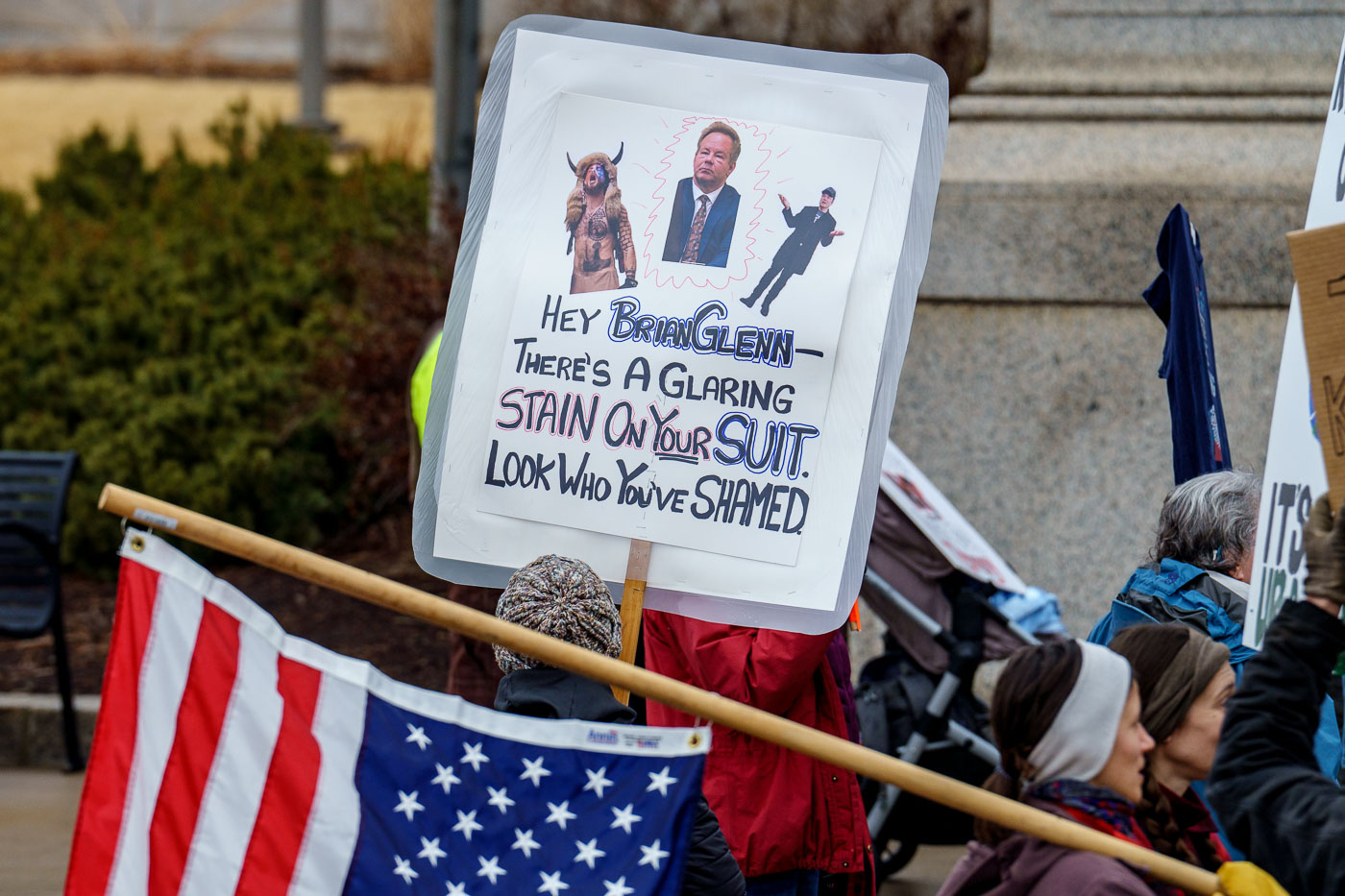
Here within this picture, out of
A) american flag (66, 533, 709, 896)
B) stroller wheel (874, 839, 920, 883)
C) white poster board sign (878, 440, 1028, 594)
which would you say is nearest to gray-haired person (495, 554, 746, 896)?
american flag (66, 533, 709, 896)

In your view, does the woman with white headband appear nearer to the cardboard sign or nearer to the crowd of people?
the crowd of people

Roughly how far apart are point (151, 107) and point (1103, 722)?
22764 mm

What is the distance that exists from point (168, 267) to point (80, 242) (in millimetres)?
1367

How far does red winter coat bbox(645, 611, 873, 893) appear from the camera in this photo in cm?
334

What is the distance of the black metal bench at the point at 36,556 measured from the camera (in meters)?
6.46

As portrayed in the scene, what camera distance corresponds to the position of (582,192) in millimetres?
3363

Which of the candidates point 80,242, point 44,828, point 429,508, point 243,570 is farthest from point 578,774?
point 80,242

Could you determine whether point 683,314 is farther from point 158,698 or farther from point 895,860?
point 895,860

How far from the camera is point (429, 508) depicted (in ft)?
11.1

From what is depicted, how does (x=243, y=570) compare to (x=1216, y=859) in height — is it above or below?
below

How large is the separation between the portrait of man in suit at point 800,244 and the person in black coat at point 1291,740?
127cm

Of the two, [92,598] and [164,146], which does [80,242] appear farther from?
[164,146]

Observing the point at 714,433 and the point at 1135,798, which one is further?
the point at 714,433

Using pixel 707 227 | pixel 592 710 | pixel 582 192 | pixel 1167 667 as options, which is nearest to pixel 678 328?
pixel 707 227
